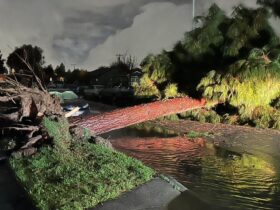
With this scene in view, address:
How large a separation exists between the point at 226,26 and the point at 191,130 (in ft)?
15.3

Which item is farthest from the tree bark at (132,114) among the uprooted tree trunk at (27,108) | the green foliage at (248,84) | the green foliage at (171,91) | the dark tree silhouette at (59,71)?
the dark tree silhouette at (59,71)

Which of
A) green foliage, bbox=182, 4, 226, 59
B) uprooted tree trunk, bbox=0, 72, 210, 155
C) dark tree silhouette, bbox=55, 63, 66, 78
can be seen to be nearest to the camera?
uprooted tree trunk, bbox=0, 72, 210, 155

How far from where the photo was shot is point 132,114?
12.7 metres

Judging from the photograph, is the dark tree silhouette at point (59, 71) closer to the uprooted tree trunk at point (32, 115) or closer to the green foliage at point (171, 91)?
the green foliage at point (171, 91)

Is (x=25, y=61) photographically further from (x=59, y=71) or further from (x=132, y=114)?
(x=59, y=71)

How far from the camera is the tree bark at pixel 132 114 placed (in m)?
11.3

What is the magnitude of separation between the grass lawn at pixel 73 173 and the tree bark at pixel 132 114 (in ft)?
7.87

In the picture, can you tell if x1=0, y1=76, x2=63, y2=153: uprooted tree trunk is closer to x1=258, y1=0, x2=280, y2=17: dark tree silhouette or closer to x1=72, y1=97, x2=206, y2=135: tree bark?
x1=72, y1=97, x2=206, y2=135: tree bark

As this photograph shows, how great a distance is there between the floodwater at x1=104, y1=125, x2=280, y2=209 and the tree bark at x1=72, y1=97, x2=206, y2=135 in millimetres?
696

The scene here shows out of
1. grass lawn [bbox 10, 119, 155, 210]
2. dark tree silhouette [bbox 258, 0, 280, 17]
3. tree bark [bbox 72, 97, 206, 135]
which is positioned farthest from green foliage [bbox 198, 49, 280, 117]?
grass lawn [bbox 10, 119, 155, 210]

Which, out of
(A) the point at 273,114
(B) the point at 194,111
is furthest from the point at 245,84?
(B) the point at 194,111

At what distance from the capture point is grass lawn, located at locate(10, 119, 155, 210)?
6.10m

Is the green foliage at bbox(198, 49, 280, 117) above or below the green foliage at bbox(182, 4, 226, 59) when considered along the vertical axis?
below

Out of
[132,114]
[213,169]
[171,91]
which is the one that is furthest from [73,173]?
[171,91]
